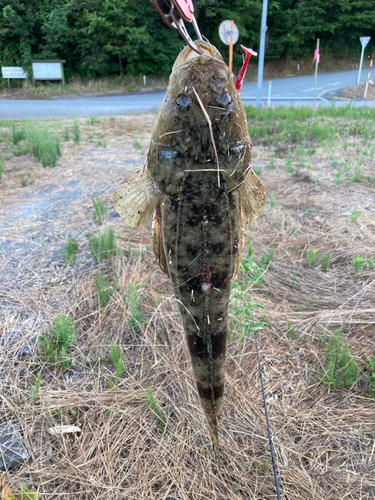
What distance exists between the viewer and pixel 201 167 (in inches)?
48.3

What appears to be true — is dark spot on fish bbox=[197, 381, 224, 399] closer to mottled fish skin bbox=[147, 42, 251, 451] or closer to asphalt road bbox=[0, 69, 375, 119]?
mottled fish skin bbox=[147, 42, 251, 451]

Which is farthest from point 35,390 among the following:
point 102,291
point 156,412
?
point 102,291

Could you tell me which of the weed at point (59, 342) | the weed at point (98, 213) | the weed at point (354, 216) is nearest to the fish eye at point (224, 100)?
the weed at point (59, 342)

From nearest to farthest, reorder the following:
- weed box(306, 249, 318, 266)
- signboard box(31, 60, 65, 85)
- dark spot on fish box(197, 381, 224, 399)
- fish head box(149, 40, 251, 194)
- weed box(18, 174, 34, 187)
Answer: fish head box(149, 40, 251, 194) < dark spot on fish box(197, 381, 224, 399) < weed box(306, 249, 318, 266) < weed box(18, 174, 34, 187) < signboard box(31, 60, 65, 85)

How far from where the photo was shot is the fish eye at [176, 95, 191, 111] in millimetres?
1179

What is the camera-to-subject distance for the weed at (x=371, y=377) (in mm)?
2137

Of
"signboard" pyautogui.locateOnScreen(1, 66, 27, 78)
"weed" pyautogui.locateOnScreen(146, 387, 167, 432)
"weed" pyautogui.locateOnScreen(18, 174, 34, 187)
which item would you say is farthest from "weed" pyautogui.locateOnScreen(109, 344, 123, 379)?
"signboard" pyautogui.locateOnScreen(1, 66, 27, 78)

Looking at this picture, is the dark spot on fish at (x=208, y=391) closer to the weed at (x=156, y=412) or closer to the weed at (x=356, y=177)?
the weed at (x=156, y=412)

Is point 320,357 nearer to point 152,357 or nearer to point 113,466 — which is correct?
point 152,357

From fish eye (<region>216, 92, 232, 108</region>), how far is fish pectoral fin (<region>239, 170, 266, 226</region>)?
12.4 inches

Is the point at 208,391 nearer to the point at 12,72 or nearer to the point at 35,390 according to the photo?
the point at 35,390

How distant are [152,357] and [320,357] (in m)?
1.20

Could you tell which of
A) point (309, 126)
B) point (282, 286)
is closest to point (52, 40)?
point (309, 126)

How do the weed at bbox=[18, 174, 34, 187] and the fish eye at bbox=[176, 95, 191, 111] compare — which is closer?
the fish eye at bbox=[176, 95, 191, 111]
